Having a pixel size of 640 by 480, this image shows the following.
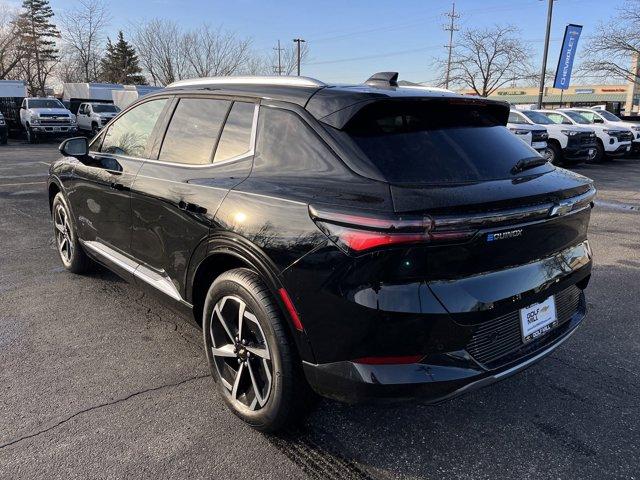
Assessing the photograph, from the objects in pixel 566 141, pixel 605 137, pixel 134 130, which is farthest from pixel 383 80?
pixel 605 137

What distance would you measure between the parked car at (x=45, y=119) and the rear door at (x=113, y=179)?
22.7 metres

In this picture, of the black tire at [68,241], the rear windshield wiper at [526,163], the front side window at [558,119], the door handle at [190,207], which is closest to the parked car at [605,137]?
the front side window at [558,119]

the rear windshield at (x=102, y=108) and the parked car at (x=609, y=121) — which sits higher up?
the rear windshield at (x=102, y=108)

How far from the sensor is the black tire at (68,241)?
467 centimetres

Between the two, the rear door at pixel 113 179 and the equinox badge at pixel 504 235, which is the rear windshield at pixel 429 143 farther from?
the rear door at pixel 113 179

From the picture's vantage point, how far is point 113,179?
368 centimetres

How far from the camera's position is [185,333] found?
147 inches

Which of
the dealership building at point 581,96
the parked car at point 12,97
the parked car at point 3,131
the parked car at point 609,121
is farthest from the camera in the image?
the dealership building at point 581,96

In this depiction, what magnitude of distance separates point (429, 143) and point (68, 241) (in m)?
3.85

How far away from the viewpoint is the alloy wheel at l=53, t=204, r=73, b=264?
4811 mm

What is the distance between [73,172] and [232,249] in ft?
8.64

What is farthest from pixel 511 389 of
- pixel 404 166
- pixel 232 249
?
pixel 232 249

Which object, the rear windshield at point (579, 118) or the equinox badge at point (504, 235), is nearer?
the equinox badge at point (504, 235)

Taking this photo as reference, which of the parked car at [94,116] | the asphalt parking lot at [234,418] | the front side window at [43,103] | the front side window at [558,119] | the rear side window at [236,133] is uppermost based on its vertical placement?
the front side window at [43,103]
